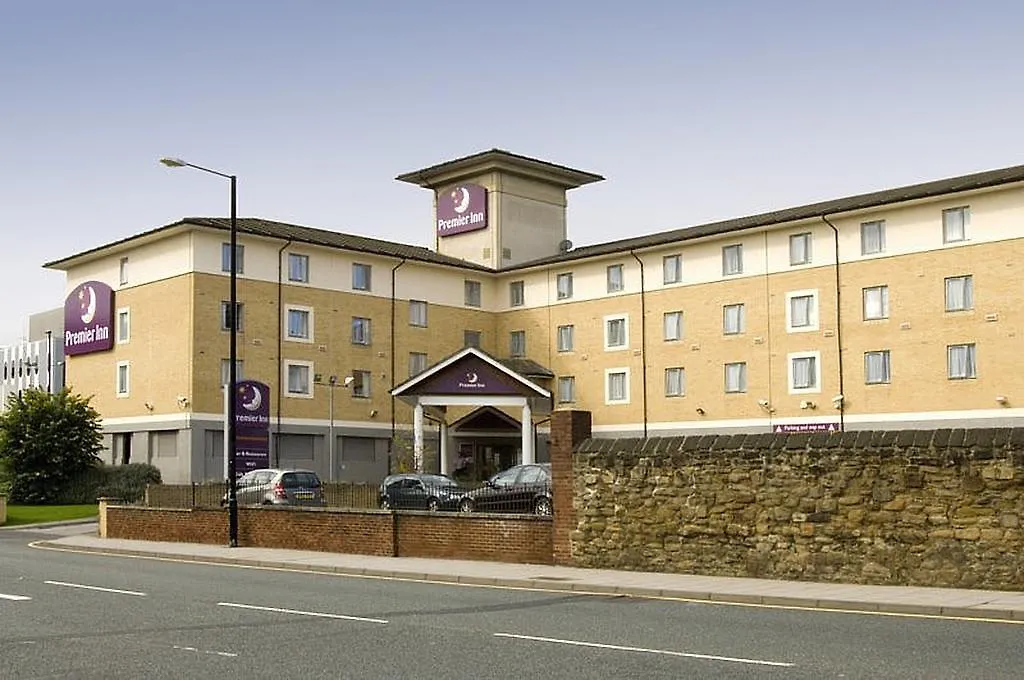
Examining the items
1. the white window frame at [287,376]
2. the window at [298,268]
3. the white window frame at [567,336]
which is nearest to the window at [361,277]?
the window at [298,268]

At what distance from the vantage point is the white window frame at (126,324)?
64.2m

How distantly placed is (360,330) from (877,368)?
25.9m

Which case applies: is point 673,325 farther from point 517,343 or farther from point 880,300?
point 880,300

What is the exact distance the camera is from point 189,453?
58438 mm

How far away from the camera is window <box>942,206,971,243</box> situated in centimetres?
5278

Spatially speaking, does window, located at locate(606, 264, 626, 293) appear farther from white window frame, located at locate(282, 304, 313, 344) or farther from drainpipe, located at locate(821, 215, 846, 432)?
white window frame, located at locate(282, 304, 313, 344)

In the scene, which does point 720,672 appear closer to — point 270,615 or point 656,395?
point 270,615

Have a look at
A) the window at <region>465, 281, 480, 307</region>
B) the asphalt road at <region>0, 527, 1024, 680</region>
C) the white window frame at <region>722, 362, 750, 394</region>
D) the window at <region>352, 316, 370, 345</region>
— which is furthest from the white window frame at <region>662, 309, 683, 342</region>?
the asphalt road at <region>0, 527, 1024, 680</region>

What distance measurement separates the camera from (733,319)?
60.8 metres

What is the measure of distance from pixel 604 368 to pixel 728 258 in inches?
351

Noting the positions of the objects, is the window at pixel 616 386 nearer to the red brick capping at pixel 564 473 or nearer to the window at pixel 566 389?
the window at pixel 566 389

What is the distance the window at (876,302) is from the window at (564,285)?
57.0 ft

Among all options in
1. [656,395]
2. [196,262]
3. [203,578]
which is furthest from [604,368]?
[203,578]

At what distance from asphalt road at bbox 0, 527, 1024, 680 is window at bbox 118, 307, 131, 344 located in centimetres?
4530
